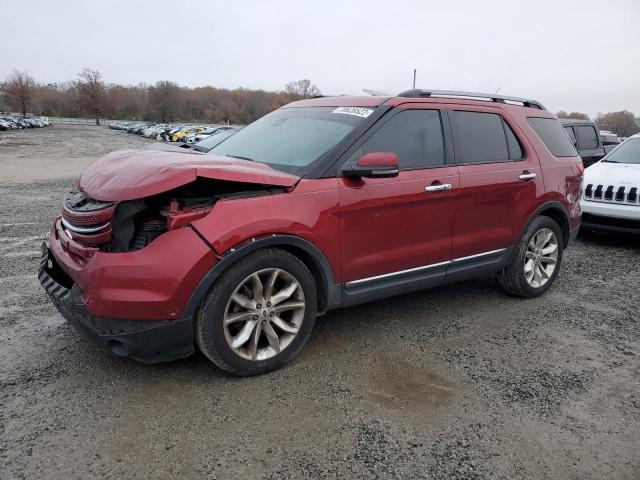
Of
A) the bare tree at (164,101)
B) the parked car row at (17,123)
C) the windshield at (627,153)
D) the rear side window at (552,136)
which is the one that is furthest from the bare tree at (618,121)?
the bare tree at (164,101)

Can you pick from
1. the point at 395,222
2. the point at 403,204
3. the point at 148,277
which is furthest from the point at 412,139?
the point at 148,277

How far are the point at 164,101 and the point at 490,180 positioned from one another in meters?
109

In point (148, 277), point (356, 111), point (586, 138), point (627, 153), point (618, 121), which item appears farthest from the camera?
point (618, 121)

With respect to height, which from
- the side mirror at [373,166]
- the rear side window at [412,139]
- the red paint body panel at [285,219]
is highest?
the rear side window at [412,139]

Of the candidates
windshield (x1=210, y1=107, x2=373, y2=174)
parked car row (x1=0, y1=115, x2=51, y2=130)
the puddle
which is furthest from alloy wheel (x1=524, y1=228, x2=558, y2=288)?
parked car row (x1=0, y1=115, x2=51, y2=130)

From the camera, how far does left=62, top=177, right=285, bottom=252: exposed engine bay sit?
2816 mm

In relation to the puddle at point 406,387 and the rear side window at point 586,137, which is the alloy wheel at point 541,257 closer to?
the puddle at point 406,387

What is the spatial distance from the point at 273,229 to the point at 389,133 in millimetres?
1262

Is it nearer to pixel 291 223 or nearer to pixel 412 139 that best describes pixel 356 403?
pixel 291 223

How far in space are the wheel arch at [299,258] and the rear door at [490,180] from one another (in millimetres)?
1257

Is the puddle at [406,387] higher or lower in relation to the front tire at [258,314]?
lower

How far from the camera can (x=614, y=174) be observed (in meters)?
7.36

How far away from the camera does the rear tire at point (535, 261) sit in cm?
470

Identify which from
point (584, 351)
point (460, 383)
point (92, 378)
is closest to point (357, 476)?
point (460, 383)
